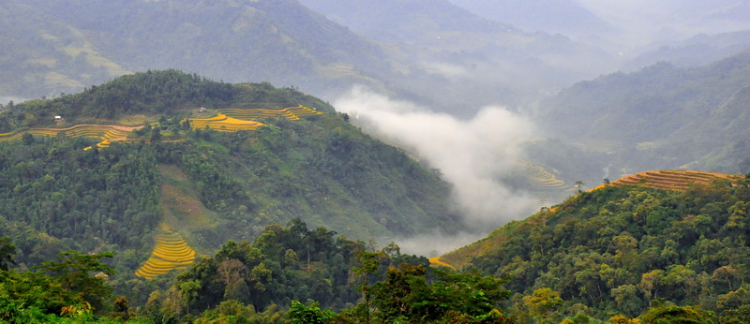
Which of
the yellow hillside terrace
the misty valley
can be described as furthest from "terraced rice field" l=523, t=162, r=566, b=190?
the yellow hillside terrace

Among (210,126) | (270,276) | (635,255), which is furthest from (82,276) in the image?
(210,126)

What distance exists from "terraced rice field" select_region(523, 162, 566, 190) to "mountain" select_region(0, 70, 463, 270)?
57549 mm

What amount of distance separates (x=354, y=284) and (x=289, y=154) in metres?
40.8

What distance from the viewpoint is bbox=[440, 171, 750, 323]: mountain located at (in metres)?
39.0

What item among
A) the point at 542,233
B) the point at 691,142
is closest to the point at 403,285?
the point at 542,233

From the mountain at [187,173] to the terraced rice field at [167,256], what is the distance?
0.17m

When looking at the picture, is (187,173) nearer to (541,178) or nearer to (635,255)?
(635,255)

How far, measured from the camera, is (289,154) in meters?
88.3

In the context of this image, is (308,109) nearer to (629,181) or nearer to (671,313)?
(629,181)

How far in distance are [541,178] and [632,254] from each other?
12116 centimetres

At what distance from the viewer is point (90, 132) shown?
3002 inches

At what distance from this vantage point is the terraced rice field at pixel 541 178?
155625 mm

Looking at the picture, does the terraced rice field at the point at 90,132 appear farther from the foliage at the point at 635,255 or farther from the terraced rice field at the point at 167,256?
the foliage at the point at 635,255

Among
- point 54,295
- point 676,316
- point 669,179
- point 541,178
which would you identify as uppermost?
point 541,178
